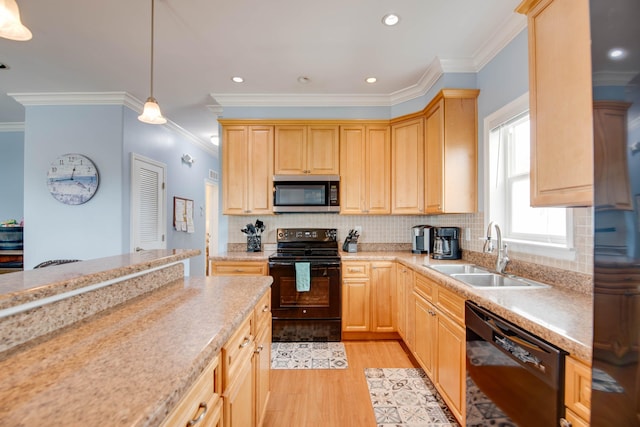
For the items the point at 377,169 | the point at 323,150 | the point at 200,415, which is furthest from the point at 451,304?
the point at 323,150

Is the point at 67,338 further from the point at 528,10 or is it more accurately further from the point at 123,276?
the point at 528,10

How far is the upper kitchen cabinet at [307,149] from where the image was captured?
3303mm

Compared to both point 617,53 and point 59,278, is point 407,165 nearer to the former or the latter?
point 617,53

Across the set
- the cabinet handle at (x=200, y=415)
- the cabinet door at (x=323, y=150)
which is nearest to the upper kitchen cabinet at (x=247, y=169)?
the cabinet door at (x=323, y=150)

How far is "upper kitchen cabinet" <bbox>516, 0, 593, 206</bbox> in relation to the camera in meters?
1.07

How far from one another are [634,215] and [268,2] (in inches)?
87.2

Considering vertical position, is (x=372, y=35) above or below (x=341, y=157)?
above

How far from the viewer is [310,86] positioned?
3131 millimetres

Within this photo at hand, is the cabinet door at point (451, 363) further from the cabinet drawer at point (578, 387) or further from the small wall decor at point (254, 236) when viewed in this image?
the small wall decor at point (254, 236)

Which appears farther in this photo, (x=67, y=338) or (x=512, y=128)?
(x=512, y=128)

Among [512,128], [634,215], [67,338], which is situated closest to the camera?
[634,215]

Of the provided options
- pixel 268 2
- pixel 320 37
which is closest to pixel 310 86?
pixel 320 37

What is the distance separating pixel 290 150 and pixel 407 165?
138 cm

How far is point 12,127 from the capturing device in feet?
13.8
